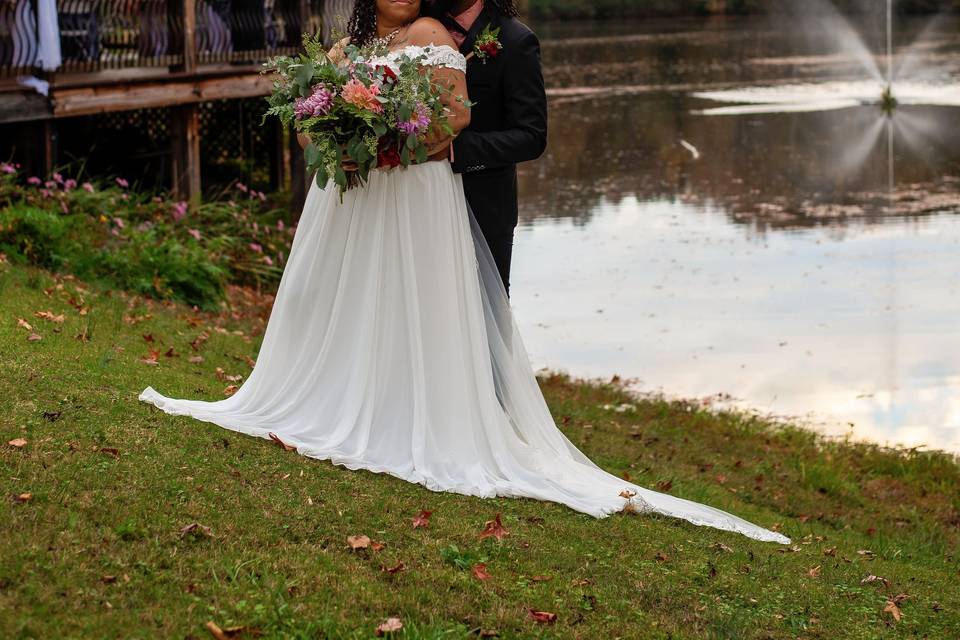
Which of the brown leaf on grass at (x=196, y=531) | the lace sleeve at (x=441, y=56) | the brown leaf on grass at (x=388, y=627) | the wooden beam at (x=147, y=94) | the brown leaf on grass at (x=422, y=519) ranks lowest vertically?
the brown leaf on grass at (x=422, y=519)

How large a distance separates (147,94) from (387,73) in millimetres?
10746

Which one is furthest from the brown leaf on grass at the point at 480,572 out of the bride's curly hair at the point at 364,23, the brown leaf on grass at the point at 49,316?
the brown leaf on grass at the point at 49,316

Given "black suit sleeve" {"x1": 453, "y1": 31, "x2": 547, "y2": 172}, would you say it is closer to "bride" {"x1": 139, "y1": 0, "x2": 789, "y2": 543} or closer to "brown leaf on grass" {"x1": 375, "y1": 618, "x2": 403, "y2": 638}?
"bride" {"x1": 139, "y1": 0, "x2": 789, "y2": 543}

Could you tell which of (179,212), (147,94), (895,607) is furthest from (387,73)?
(147,94)

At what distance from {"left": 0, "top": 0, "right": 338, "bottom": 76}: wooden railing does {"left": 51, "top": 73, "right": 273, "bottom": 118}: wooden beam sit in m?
0.27

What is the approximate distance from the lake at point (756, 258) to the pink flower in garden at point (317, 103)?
6372 mm

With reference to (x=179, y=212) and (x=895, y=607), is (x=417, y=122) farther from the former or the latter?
(x=179, y=212)

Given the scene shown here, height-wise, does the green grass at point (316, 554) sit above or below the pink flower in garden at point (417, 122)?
below

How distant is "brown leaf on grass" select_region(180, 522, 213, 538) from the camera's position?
4.81 metres

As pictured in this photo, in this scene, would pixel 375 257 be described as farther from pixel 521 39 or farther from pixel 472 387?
pixel 521 39

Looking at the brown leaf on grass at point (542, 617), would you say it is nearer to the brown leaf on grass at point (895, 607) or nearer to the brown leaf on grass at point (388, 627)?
the brown leaf on grass at point (388, 627)

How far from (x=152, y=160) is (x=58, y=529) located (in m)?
15.2

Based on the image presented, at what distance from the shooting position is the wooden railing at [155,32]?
13734mm

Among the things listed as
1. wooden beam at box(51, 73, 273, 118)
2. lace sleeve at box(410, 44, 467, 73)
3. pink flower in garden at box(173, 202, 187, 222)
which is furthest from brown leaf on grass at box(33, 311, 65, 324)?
wooden beam at box(51, 73, 273, 118)
